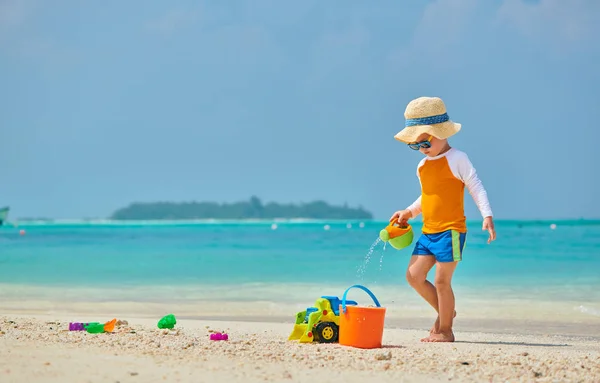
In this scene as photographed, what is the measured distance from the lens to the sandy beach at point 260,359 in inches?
151

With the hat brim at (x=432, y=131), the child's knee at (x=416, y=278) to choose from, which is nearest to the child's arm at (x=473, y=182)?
the hat brim at (x=432, y=131)

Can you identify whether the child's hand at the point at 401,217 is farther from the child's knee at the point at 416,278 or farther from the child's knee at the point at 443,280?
the child's knee at the point at 443,280

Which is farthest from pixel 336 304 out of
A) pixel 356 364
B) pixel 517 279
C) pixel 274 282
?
pixel 517 279

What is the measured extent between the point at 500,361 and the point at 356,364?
0.83m

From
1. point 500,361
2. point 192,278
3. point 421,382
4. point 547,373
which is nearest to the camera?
point 421,382

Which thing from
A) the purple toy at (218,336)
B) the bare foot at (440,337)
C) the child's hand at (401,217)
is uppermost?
the child's hand at (401,217)

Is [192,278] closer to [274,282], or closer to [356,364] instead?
[274,282]

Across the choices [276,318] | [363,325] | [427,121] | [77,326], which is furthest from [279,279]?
[363,325]

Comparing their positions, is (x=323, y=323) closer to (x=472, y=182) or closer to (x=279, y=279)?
(x=472, y=182)

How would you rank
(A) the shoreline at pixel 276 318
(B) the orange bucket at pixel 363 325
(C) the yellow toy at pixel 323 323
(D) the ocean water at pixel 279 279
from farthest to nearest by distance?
1. (D) the ocean water at pixel 279 279
2. (A) the shoreline at pixel 276 318
3. (C) the yellow toy at pixel 323 323
4. (B) the orange bucket at pixel 363 325

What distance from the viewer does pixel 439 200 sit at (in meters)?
5.27

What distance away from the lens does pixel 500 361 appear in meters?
4.38

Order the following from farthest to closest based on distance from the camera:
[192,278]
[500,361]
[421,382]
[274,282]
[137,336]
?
[192,278], [274,282], [137,336], [500,361], [421,382]

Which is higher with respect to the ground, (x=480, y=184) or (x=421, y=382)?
(x=480, y=184)
